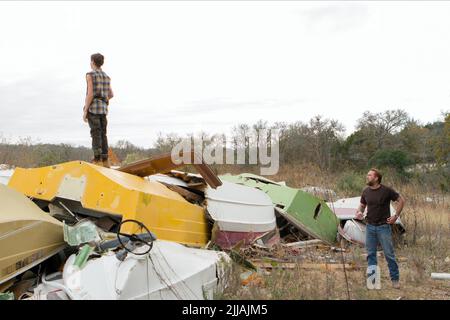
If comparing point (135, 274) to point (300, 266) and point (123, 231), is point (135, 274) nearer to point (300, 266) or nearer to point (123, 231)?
point (123, 231)

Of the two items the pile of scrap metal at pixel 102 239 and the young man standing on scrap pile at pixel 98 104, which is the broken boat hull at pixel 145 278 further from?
the young man standing on scrap pile at pixel 98 104

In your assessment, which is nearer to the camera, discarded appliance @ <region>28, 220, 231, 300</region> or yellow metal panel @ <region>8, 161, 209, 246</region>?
discarded appliance @ <region>28, 220, 231, 300</region>

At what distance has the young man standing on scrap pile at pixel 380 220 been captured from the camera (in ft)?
19.0

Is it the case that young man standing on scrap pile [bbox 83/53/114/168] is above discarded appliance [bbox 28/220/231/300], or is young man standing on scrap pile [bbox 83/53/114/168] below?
above

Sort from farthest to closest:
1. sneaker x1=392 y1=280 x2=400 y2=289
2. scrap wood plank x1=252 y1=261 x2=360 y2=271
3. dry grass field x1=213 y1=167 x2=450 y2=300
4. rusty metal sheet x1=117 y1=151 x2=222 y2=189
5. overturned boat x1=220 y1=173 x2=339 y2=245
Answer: overturned boat x1=220 y1=173 x2=339 y2=245
rusty metal sheet x1=117 y1=151 x2=222 y2=189
scrap wood plank x1=252 y1=261 x2=360 y2=271
sneaker x1=392 y1=280 x2=400 y2=289
dry grass field x1=213 y1=167 x2=450 y2=300

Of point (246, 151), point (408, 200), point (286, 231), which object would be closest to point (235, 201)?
point (286, 231)

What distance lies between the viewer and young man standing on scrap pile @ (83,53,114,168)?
21.7ft

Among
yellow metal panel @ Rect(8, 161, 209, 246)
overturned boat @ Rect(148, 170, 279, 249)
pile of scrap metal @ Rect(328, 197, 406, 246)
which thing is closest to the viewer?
yellow metal panel @ Rect(8, 161, 209, 246)

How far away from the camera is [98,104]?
6680mm

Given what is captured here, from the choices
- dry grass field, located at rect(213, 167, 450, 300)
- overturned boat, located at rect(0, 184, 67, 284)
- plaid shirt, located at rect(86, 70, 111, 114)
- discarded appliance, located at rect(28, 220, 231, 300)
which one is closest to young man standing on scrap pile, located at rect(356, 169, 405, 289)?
dry grass field, located at rect(213, 167, 450, 300)

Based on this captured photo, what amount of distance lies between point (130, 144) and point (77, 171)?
15.2m

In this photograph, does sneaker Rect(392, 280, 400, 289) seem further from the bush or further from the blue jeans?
the bush

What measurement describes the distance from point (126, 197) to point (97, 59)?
2612 mm

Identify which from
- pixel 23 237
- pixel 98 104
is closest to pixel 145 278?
pixel 23 237
